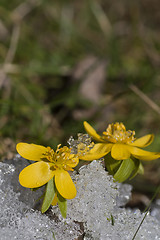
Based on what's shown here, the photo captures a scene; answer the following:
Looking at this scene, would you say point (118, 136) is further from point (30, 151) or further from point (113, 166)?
point (30, 151)

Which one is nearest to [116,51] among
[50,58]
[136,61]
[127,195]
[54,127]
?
[136,61]

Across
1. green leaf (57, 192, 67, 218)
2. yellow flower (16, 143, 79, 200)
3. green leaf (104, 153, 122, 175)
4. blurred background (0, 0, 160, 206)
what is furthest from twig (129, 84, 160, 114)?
green leaf (57, 192, 67, 218)

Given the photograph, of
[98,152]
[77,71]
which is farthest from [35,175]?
[77,71]

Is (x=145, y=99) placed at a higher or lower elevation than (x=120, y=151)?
lower

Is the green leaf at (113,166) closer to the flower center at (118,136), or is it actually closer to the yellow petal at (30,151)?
the flower center at (118,136)

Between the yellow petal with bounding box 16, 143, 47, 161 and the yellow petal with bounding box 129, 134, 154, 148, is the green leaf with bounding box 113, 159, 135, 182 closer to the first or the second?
the yellow petal with bounding box 129, 134, 154, 148

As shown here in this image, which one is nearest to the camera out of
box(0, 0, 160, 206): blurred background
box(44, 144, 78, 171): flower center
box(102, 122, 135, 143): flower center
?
box(44, 144, 78, 171): flower center

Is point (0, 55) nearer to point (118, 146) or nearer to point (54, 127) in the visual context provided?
point (54, 127)
